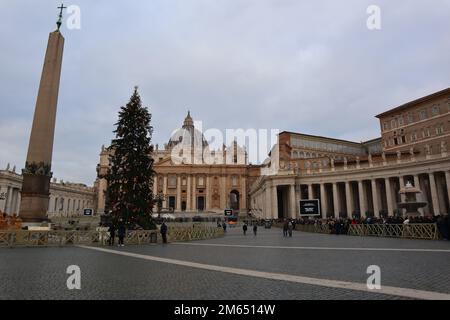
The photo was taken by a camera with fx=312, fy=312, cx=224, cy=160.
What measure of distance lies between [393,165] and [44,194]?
41.8 meters

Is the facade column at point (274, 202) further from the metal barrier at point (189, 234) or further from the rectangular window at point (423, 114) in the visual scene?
the metal barrier at point (189, 234)

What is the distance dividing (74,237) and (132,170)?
250 inches

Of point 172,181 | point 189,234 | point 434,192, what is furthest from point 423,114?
point 172,181

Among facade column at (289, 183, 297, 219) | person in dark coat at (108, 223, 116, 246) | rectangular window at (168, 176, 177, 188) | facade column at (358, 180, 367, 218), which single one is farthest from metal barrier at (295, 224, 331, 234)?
rectangular window at (168, 176, 177, 188)

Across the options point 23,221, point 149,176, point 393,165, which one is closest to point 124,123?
point 149,176

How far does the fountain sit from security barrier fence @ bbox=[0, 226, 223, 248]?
17451 millimetres

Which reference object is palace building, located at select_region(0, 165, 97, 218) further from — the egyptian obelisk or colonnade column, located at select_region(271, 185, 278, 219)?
colonnade column, located at select_region(271, 185, 278, 219)

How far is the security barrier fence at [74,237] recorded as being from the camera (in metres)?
16.9

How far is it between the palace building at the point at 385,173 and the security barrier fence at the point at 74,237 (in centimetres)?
3083

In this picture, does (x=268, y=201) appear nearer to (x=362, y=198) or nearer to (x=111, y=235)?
(x=362, y=198)

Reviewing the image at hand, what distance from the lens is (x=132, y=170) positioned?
76.7 ft

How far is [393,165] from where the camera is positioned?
43031mm
